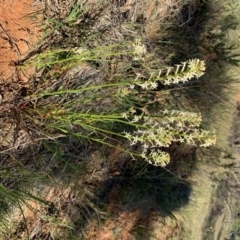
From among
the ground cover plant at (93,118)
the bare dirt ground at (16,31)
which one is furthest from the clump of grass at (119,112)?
the bare dirt ground at (16,31)

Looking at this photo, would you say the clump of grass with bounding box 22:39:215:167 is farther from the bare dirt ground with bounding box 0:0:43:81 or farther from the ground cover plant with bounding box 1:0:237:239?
the bare dirt ground with bounding box 0:0:43:81

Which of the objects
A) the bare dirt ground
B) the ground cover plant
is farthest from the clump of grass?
the bare dirt ground

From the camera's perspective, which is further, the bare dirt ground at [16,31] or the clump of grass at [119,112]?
the bare dirt ground at [16,31]

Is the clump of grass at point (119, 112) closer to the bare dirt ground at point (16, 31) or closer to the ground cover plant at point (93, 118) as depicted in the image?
the ground cover plant at point (93, 118)

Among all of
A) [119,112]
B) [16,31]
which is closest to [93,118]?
[119,112]

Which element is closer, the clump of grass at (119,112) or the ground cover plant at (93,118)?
the clump of grass at (119,112)
